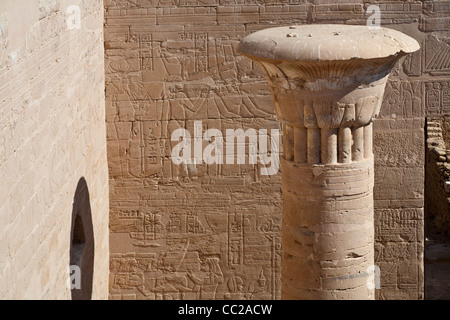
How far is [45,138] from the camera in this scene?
609cm

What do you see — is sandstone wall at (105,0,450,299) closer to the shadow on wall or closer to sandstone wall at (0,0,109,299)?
sandstone wall at (0,0,109,299)

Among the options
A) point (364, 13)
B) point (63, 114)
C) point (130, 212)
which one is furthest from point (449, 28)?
point (63, 114)

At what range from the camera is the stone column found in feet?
20.5

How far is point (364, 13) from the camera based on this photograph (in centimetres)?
889

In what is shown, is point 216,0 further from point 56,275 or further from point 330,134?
point 56,275

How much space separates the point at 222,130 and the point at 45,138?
3.18m

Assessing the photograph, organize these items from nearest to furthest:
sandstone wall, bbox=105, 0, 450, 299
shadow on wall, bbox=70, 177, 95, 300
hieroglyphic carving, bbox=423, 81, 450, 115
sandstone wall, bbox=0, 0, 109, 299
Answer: sandstone wall, bbox=0, 0, 109, 299, shadow on wall, bbox=70, 177, 95, 300, sandstone wall, bbox=105, 0, 450, 299, hieroglyphic carving, bbox=423, 81, 450, 115

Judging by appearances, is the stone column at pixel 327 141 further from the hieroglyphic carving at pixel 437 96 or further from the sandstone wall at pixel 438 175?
the sandstone wall at pixel 438 175

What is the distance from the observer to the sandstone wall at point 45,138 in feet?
17.0

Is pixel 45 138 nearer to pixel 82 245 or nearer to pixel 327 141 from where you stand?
pixel 82 245

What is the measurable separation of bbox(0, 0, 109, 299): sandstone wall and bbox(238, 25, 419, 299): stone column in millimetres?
1415

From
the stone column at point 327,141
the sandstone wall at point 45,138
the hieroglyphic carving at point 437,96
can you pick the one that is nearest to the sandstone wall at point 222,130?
the hieroglyphic carving at point 437,96

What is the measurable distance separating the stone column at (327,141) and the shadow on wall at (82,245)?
5.52 feet

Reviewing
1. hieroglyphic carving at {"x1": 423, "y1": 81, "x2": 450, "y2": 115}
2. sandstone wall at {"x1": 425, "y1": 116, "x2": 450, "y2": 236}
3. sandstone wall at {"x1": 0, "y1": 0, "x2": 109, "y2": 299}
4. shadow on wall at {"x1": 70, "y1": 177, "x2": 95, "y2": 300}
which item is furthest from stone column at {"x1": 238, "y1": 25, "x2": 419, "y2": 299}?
sandstone wall at {"x1": 425, "y1": 116, "x2": 450, "y2": 236}
